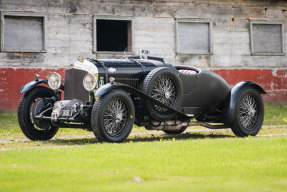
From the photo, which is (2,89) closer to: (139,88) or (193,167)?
(139,88)

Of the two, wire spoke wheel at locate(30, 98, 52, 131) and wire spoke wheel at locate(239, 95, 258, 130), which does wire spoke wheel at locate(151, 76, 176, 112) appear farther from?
wire spoke wheel at locate(30, 98, 52, 131)

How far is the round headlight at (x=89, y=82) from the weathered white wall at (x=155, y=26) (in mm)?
8159

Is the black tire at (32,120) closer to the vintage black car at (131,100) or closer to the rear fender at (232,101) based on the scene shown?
the vintage black car at (131,100)

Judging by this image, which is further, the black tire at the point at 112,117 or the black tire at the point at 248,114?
the black tire at the point at 248,114

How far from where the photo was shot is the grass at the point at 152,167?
540cm

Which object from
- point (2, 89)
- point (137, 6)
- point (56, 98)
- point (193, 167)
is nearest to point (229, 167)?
point (193, 167)

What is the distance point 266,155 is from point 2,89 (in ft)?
37.6

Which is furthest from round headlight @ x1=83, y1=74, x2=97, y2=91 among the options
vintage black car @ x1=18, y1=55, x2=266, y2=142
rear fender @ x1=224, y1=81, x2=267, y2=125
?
rear fender @ x1=224, y1=81, x2=267, y2=125

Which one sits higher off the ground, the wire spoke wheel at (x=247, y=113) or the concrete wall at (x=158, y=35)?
the concrete wall at (x=158, y=35)

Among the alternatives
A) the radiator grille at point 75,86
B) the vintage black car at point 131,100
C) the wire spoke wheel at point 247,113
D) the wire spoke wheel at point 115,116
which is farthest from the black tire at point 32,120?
the wire spoke wheel at point 247,113

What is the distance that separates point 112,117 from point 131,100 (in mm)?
475

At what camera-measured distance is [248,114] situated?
11.5 m

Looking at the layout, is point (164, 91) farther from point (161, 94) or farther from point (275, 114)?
point (275, 114)

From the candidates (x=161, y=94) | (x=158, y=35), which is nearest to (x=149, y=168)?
(x=161, y=94)
